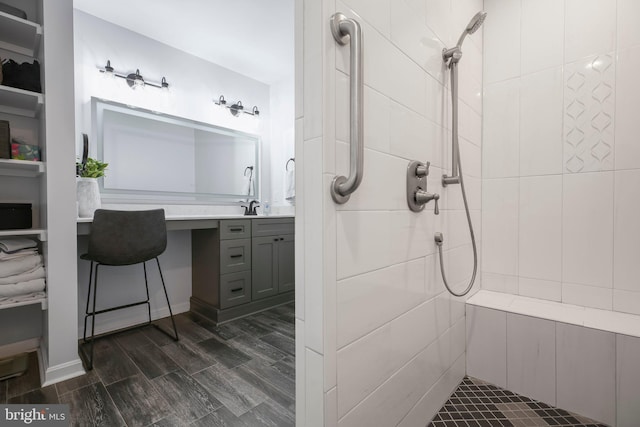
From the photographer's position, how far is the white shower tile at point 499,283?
171 cm

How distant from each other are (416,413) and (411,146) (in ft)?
3.51

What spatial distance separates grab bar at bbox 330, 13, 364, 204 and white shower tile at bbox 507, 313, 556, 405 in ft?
4.30

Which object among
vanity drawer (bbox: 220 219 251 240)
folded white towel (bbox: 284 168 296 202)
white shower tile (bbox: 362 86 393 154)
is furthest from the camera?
folded white towel (bbox: 284 168 296 202)

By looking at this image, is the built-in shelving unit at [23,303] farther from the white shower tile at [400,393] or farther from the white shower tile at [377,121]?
the white shower tile at [377,121]

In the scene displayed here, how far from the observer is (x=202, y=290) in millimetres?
2514

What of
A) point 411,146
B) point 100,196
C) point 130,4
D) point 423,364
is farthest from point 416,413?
point 130,4

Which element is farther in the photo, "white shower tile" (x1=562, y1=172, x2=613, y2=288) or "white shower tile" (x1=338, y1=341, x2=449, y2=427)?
"white shower tile" (x1=562, y1=172, x2=613, y2=288)

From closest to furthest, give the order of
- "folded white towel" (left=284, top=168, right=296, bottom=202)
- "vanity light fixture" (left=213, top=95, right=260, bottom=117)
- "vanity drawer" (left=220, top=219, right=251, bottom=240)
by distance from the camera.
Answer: "vanity drawer" (left=220, top=219, right=251, bottom=240) → "vanity light fixture" (left=213, top=95, right=260, bottom=117) → "folded white towel" (left=284, top=168, right=296, bottom=202)

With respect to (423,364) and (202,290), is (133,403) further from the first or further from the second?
(423,364)

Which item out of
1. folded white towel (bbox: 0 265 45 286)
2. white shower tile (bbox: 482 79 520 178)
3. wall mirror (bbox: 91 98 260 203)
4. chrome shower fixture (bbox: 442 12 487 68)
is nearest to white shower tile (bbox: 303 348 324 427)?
chrome shower fixture (bbox: 442 12 487 68)

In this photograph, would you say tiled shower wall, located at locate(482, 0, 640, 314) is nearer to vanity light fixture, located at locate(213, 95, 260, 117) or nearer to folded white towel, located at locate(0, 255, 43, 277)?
vanity light fixture, located at locate(213, 95, 260, 117)

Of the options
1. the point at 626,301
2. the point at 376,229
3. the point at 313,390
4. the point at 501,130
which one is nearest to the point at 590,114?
the point at 501,130

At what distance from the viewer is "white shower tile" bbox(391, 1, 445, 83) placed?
972 mm

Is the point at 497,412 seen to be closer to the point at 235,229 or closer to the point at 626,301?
the point at 626,301
